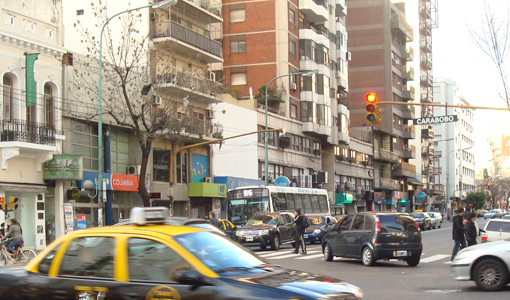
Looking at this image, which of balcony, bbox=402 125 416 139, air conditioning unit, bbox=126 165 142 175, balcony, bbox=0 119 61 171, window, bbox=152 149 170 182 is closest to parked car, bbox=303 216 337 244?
air conditioning unit, bbox=126 165 142 175

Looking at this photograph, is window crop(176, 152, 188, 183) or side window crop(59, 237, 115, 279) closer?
side window crop(59, 237, 115, 279)

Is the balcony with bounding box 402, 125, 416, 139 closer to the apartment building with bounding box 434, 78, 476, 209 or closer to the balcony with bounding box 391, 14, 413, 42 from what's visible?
the balcony with bounding box 391, 14, 413, 42

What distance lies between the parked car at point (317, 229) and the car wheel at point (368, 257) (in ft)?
45.6

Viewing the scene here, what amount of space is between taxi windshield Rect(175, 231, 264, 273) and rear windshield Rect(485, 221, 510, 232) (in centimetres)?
2095

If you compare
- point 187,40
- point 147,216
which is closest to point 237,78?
point 187,40

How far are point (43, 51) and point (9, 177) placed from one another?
6105mm

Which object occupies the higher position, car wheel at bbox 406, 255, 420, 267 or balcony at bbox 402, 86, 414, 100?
balcony at bbox 402, 86, 414, 100

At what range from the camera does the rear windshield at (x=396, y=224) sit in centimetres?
1850

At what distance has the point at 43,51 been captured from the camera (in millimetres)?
29344

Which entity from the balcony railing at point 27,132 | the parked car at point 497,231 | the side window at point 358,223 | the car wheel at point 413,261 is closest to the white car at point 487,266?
the car wheel at point 413,261

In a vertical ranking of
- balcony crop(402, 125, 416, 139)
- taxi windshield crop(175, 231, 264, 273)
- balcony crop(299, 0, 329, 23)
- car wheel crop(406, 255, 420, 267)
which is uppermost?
balcony crop(299, 0, 329, 23)

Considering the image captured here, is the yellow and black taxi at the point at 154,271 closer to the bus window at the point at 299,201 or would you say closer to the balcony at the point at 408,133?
the bus window at the point at 299,201

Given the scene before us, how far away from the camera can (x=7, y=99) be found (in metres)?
27.5

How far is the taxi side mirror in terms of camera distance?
244 inches
